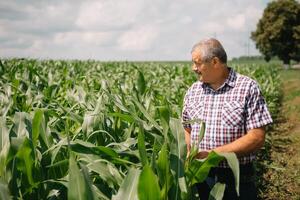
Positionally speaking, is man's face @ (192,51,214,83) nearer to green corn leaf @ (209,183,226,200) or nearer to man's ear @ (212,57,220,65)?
man's ear @ (212,57,220,65)

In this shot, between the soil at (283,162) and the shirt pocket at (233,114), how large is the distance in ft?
1.00

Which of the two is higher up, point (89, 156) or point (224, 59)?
point (224, 59)

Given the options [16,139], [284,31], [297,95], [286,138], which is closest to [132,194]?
[16,139]

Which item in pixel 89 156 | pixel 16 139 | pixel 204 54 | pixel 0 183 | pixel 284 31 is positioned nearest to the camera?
pixel 0 183

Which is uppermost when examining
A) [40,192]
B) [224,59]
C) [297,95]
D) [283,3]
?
[283,3]

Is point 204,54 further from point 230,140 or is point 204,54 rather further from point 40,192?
point 40,192

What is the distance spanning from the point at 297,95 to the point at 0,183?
53.2 ft

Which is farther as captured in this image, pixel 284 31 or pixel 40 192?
pixel 284 31

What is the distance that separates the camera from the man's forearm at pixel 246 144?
8.21 feet

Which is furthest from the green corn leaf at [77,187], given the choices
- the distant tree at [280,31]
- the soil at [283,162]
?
the distant tree at [280,31]

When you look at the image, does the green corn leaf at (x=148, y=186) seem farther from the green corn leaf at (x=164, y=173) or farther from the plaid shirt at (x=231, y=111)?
the plaid shirt at (x=231, y=111)

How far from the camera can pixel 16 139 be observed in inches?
77.3

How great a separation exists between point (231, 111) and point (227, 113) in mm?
31

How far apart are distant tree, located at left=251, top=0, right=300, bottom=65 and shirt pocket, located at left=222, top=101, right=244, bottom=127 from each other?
4965cm
